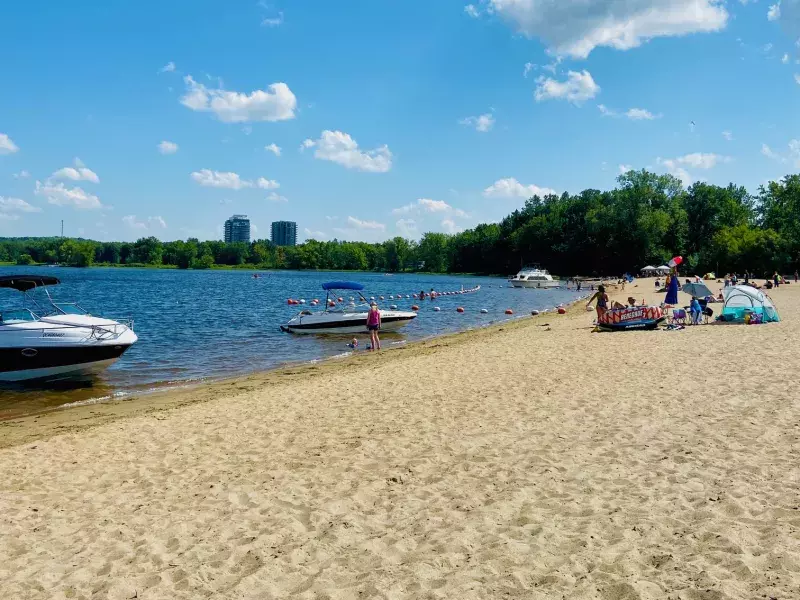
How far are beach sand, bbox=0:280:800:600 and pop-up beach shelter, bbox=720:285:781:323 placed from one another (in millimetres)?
10432

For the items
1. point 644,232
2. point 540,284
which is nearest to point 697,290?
point 540,284

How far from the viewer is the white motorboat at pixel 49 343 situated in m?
16.0

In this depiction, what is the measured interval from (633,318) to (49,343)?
1934 cm

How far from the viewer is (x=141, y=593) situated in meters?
4.96

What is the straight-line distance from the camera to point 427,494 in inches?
265

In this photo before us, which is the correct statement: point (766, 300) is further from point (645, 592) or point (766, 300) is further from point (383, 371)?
point (645, 592)

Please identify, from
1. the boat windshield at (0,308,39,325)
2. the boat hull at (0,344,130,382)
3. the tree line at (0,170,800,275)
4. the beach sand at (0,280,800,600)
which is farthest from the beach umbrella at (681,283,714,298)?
the tree line at (0,170,800,275)

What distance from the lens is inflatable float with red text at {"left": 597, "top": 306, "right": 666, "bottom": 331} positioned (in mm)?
21656

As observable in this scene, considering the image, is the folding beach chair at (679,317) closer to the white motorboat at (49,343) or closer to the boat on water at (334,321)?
the boat on water at (334,321)

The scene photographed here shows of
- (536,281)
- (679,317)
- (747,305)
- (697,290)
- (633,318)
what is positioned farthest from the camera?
(536,281)

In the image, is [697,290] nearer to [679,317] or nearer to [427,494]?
[679,317]

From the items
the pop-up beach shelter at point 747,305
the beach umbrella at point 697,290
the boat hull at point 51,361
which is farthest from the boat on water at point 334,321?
the pop-up beach shelter at point 747,305

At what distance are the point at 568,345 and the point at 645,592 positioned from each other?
14512 millimetres

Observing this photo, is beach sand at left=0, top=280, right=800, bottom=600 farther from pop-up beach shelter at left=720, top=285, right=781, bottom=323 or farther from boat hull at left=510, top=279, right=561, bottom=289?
boat hull at left=510, top=279, right=561, bottom=289
